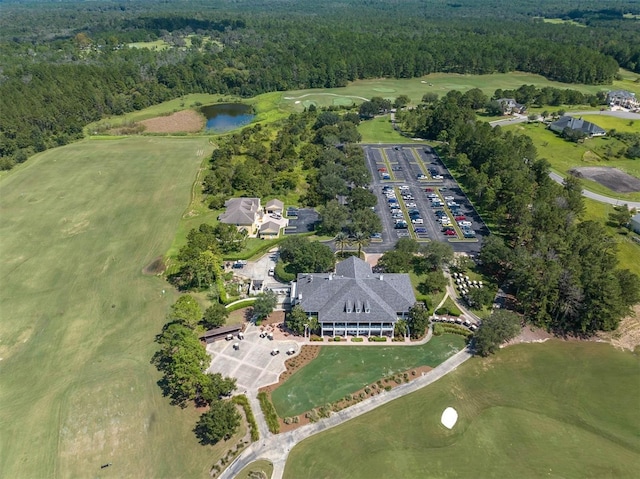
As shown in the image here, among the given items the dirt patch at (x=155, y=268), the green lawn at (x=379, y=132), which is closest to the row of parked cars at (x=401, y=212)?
the green lawn at (x=379, y=132)

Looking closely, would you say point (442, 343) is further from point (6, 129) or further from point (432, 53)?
point (432, 53)

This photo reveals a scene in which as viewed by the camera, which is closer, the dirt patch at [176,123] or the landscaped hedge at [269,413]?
the landscaped hedge at [269,413]

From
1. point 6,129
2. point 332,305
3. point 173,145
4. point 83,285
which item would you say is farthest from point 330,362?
point 6,129

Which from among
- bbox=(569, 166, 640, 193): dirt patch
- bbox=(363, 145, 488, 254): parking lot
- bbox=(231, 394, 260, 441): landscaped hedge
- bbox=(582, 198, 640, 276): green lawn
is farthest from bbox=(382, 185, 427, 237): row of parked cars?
bbox=(231, 394, 260, 441): landscaped hedge

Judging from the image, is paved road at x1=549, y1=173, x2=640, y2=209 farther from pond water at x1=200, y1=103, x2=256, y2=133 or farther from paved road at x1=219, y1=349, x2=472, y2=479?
pond water at x1=200, y1=103, x2=256, y2=133

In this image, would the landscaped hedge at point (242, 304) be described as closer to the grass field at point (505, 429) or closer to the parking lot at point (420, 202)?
the grass field at point (505, 429)

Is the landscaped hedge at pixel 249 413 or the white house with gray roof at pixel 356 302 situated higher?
the white house with gray roof at pixel 356 302

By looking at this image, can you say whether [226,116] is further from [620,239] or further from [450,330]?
[620,239]
